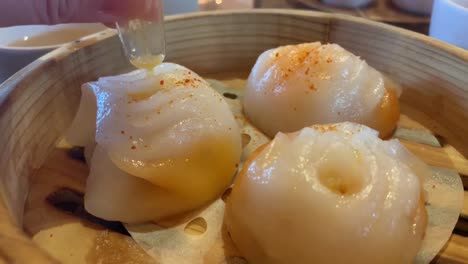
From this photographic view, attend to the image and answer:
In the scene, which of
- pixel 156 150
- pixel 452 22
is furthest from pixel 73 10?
pixel 452 22

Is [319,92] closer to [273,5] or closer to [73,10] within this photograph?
[73,10]

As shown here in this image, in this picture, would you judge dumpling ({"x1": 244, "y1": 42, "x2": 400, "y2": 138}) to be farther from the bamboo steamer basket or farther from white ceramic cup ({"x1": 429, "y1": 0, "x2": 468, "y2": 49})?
white ceramic cup ({"x1": 429, "y1": 0, "x2": 468, "y2": 49})

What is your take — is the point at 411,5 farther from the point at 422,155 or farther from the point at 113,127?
the point at 113,127

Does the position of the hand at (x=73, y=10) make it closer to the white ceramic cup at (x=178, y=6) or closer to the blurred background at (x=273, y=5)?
the blurred background at (x=273, y=5)

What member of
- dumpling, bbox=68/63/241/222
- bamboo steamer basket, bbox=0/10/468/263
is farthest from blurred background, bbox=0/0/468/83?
dumpling, bbox=68/63/241/222

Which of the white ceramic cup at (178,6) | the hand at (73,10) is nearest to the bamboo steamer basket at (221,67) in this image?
the hand at (73,10)

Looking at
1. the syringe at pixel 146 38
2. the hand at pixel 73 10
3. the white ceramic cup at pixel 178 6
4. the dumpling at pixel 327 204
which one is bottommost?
the dumpling at pixel 327 204

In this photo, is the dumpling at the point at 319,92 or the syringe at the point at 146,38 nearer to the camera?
the syringe at the point at 146,38
